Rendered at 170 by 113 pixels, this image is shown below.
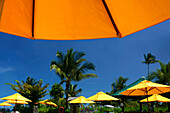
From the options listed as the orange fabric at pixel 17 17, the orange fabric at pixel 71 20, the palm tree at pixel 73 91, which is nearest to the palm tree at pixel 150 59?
the palm tree at pixel 73 91

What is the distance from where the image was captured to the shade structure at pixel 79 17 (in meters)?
1.70

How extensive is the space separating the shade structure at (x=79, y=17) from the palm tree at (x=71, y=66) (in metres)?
18.8

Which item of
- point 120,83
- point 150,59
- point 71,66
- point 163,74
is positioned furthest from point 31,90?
point 150,59

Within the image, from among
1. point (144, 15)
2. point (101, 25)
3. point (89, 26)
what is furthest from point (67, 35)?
point (144, 15)

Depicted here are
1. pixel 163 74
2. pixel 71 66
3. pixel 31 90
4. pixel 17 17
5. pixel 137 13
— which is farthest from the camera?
pixel 163 74

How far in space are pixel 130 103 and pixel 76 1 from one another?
31801 mm

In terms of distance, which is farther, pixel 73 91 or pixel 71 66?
pixel 73 91

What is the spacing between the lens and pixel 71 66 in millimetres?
21469

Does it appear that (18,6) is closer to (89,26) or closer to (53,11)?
(53,11)

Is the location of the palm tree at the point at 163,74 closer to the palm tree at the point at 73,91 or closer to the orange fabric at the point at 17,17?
the palm tree at the point at 73,91

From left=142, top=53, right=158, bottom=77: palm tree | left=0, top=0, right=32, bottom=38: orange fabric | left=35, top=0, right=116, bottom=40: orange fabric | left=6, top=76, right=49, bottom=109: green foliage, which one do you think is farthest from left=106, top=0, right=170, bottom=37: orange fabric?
left=142, top=53, right=158, bottom=77: palm tree

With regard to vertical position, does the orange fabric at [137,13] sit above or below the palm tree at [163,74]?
below

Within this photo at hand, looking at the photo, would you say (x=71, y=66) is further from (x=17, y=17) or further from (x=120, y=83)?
(x=17, y=17)

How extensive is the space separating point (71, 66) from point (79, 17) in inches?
774
